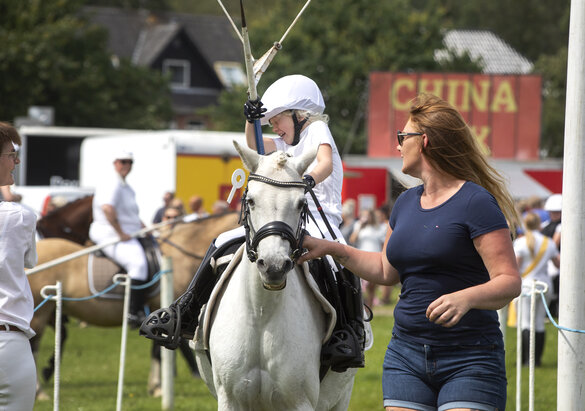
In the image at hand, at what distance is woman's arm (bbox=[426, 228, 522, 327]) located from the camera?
3793mm

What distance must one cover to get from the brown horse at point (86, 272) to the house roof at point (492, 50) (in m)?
Result: 54.0

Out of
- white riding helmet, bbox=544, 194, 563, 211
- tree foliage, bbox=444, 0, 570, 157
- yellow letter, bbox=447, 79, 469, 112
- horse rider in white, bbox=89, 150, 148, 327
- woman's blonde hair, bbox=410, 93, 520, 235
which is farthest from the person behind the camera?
tree foliage, bbox=444, 0, 570, 157

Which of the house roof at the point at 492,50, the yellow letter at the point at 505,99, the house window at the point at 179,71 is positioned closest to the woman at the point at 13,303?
the yellow letter at the point at 505,99

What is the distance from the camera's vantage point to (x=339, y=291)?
5.59 meters

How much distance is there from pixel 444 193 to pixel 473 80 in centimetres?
2866

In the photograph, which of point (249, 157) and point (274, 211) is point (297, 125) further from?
point (274, 211)

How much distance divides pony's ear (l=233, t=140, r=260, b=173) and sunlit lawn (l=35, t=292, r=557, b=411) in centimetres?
467

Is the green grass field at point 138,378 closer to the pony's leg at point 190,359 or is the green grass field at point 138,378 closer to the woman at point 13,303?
the pony's leg at point 190,359

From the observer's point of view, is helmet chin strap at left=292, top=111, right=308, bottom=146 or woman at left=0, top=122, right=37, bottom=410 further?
helmet chin strap at left=292, top=111, right=308, bottom=146

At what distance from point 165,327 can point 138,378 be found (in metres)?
6.65

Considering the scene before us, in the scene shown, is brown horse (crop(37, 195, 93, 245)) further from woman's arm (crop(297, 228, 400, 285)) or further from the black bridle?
woman's arm (crop(297, 228, 400, 285))

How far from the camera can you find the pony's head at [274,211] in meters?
4.20

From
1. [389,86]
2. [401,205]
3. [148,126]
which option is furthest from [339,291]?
[148,126]

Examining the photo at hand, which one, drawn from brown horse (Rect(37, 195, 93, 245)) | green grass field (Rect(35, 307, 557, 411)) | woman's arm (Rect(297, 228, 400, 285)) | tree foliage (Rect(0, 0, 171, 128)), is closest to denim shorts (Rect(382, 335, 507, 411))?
woman's arm (Rect(297, 228, 400, 285))
